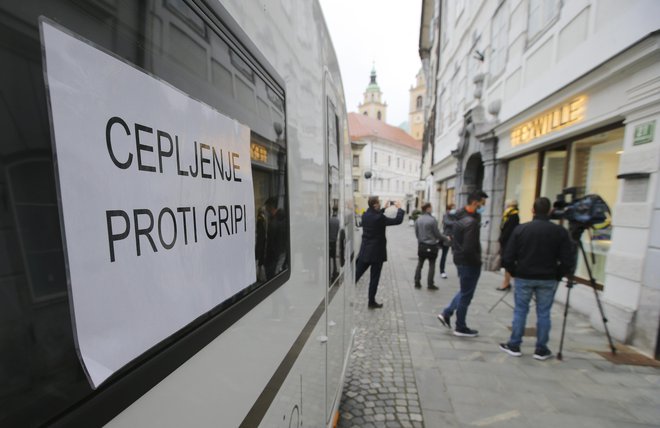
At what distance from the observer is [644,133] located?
406 cm

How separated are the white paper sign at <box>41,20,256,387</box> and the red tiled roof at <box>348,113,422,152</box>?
166 ft

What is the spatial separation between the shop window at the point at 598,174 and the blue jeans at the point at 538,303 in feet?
6.67

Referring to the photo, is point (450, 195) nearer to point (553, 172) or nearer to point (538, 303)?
point (553, 172)

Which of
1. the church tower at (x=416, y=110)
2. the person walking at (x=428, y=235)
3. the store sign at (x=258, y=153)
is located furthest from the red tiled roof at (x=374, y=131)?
the store sign at (x=258, y=153)

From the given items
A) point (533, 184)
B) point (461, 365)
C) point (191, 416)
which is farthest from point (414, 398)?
point (533, 184)

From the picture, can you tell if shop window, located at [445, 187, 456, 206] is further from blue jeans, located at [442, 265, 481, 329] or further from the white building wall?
the white building wall

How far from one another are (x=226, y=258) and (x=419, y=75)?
245 feet

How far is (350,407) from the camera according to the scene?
3.01 metres

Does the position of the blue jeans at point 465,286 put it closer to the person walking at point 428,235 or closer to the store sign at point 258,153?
the person walking at point 428,235

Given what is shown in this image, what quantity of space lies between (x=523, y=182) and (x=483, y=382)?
6.28m

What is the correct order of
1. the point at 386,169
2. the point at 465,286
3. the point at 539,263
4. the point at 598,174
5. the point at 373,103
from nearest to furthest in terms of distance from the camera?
the point at 539,263
the point at 465,286
the point at 598,174
the point at 386,169
the point at 373,103

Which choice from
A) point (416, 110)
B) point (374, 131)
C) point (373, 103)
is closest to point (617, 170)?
point (374, 131)

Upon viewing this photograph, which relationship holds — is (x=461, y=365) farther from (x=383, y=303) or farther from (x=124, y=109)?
(x=124, y=109)

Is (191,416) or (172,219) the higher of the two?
(172,219)
